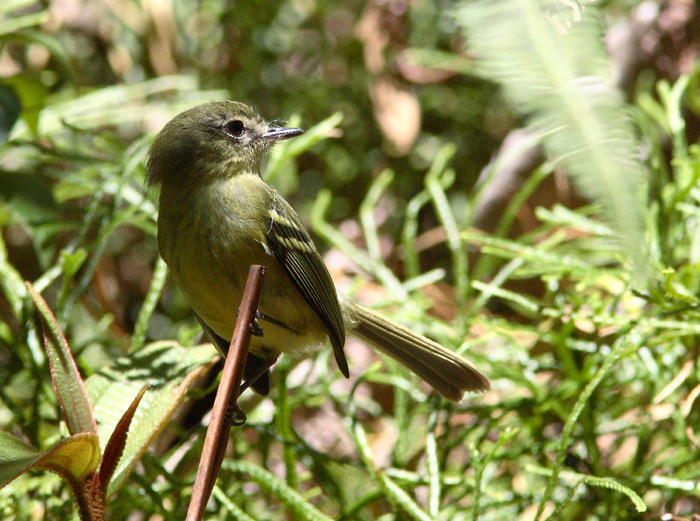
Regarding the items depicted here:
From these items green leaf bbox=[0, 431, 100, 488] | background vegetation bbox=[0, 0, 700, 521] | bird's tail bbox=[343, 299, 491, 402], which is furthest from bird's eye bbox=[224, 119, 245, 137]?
green leaf bbox=[0, 431, 100, 488]

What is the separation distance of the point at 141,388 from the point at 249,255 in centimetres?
48

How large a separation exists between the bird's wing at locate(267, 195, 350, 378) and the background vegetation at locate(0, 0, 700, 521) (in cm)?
17

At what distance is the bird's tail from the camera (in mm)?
2146

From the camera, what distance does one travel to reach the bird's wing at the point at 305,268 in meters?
2.03

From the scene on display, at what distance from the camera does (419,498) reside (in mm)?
2852

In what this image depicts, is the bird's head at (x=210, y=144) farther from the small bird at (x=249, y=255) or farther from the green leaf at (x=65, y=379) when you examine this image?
the green leaf at (x=65, y=379)

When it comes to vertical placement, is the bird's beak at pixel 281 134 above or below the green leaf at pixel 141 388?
above

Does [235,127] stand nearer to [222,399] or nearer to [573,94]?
[222,399]

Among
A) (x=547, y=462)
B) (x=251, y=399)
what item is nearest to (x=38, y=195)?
(x=251, y=399)

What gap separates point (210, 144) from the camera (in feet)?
7.38

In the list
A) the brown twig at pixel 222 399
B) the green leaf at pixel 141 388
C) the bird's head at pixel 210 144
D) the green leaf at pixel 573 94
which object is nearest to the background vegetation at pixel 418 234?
the green leaf at pixel 573 94

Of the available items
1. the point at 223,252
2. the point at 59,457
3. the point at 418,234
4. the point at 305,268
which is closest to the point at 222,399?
the point at 59,457

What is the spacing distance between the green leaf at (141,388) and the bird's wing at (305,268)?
33 cm

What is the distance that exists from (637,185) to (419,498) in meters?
2.44
